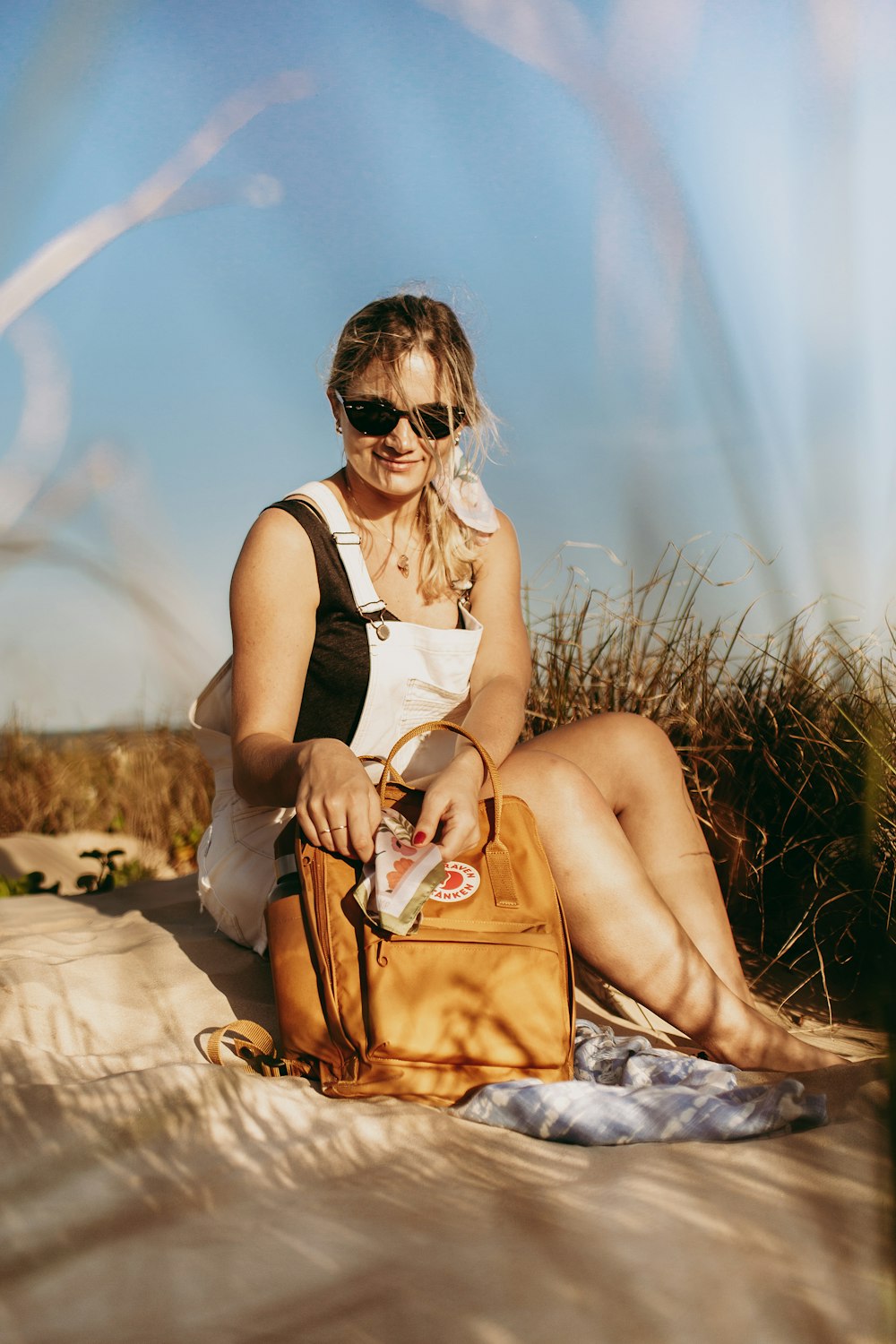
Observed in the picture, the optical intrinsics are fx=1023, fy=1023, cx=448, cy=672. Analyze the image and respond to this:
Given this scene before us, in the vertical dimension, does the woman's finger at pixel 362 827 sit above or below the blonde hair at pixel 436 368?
below

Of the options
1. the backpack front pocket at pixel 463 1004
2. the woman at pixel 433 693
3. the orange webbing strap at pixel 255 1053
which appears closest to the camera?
the backpack front pocket at pixel 463 1004

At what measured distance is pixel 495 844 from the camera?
1832mm

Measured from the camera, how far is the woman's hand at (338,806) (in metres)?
1.68

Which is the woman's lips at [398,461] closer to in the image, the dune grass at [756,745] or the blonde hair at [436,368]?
the blonde hair at [436,368]

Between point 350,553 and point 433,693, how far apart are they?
0.36 meters

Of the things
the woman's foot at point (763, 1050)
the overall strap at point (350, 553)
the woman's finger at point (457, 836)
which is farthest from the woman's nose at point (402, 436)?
the woman's foot at point (763, 1050)

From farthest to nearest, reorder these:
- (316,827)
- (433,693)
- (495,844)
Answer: (433,693) → (495,844) → (316,827)

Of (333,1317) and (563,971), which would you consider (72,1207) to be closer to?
(333,1317)

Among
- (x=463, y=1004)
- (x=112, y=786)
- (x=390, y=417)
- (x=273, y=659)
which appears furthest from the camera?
(x=112, y=786)

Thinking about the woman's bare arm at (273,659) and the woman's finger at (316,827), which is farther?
the woman's bare arm at (273,659)

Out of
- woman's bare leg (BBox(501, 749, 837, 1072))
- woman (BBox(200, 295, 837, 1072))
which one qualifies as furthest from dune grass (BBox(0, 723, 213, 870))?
woman's bare leg (BBox(501, 749, 837, 1072))

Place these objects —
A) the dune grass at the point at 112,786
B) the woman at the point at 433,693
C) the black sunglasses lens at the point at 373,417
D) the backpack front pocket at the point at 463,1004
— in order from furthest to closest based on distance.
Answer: the dune grass at the point at 112,786 < the black sunglasses lens at the point at 373,417 < the woman at the point at 433,693 < the backpack front pocket at the point at 463,1004

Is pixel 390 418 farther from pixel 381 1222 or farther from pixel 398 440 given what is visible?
pixel 381 1222

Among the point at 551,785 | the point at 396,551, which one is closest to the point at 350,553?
the point at 396,551
